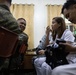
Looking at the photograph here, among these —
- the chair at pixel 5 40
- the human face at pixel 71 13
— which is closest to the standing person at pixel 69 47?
the human face at pixel 71 13

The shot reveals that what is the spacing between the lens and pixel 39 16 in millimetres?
5891

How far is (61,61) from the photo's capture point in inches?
60.8

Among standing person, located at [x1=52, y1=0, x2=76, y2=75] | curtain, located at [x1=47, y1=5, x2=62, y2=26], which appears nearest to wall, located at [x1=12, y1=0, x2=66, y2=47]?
curtain, located at [x1=47, y1=5, x2=62, y2=26]

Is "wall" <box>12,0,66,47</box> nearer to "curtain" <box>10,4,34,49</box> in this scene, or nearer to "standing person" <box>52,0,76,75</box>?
"curtain" <box>10,4,34,49</box>

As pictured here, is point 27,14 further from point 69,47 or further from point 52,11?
point 69,47

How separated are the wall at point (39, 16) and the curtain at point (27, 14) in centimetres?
19

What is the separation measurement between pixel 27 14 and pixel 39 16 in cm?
49

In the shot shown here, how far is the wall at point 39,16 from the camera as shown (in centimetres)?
578

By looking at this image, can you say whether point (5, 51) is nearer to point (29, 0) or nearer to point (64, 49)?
point (64, 49)

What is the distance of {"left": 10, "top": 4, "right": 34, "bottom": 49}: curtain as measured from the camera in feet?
18.3

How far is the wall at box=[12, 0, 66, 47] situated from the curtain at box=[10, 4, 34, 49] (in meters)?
0.19

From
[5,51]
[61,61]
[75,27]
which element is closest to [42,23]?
[75,27]

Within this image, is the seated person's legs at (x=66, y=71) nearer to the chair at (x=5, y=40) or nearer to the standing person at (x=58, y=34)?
the chair at (x=5, y=40)

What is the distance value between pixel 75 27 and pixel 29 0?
6.26 ft
